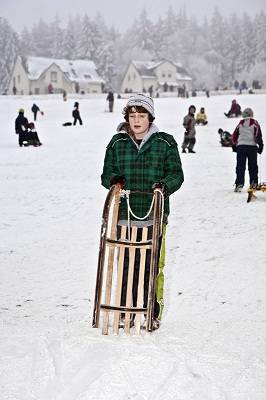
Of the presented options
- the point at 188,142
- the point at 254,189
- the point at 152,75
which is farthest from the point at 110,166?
the point at 152,75

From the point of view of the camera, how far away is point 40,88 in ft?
272

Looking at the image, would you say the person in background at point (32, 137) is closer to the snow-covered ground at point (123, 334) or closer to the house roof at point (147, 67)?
the snow-covered ground at point (123, 334)

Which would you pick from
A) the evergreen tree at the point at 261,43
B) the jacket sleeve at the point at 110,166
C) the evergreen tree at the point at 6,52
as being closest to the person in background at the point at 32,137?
the jacket sleeve at the point at 110,166

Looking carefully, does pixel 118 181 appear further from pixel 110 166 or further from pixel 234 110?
pixel 234 110

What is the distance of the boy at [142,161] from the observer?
4.25 meters

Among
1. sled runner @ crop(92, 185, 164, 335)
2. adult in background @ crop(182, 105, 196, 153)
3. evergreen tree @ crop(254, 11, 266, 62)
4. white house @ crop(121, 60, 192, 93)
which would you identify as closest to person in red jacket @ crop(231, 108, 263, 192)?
sled runner @ crop(92, 185, 164, 335)

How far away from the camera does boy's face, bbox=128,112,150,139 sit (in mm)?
4238

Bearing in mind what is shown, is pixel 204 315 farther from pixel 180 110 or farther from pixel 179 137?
pixel 180 110

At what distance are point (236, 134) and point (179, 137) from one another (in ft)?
45.9

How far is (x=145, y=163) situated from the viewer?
430cm

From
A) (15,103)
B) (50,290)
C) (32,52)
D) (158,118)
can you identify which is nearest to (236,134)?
(50,290)

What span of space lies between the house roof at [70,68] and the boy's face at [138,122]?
262 ft

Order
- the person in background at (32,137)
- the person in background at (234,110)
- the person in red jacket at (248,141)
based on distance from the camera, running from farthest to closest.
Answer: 1. the person in background at (234,110)
2. the person in background at (32,137)
3. the person in red jacket at (248,141)

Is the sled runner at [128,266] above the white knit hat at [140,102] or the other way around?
the other way around
